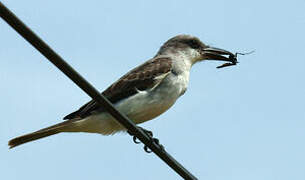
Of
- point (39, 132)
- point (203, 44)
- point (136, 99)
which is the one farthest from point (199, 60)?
point (39, 132)

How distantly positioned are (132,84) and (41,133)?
138 cm

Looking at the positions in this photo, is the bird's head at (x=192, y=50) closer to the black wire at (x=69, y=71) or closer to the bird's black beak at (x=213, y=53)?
the bird's black beak at (x=213, y=53)

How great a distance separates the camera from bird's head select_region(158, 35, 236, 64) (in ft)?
32.3

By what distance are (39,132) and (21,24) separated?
4.28 meters

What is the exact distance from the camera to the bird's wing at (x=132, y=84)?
838 centimetres

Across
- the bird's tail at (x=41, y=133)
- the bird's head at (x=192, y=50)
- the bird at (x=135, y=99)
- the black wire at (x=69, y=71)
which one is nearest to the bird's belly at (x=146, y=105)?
the bird at (x=135, y=99)

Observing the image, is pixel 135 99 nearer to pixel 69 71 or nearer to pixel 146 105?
pixel 146 105

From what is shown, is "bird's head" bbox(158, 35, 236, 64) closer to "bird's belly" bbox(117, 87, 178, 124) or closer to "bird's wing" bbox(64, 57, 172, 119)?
"bird's wing" bbox(64, 57, 172, 119)

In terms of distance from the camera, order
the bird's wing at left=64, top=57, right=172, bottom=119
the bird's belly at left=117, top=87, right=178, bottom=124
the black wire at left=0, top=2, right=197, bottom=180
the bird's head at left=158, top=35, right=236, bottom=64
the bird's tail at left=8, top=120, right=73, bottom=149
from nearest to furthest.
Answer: the black wire at left=0, top=2, right=197, bottom=180, the bird's tail at left=8, top=120, right=73, bottom=149, the bird's belly at left=117, top=87, right=178, bottom=124, the bird's wing at left=64, top=57, right=172, bottom=119, the bird's head at left=158, top=35, right=236, bottom=64

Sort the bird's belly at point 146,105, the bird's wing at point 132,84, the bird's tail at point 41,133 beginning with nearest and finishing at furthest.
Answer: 1. the bird's tail at point 41,133
2. the bird's belly at point 146,105
3. the bird's wing at point 132,84

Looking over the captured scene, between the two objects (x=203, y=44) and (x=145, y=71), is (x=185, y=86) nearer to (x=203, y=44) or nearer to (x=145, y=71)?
(x=145, y=71)

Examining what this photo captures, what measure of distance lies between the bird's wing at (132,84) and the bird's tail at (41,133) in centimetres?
29

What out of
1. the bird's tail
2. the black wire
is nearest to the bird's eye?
the bird's tail

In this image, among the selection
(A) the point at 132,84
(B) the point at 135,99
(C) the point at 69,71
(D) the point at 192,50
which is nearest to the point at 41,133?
(B) the point at 135,99
